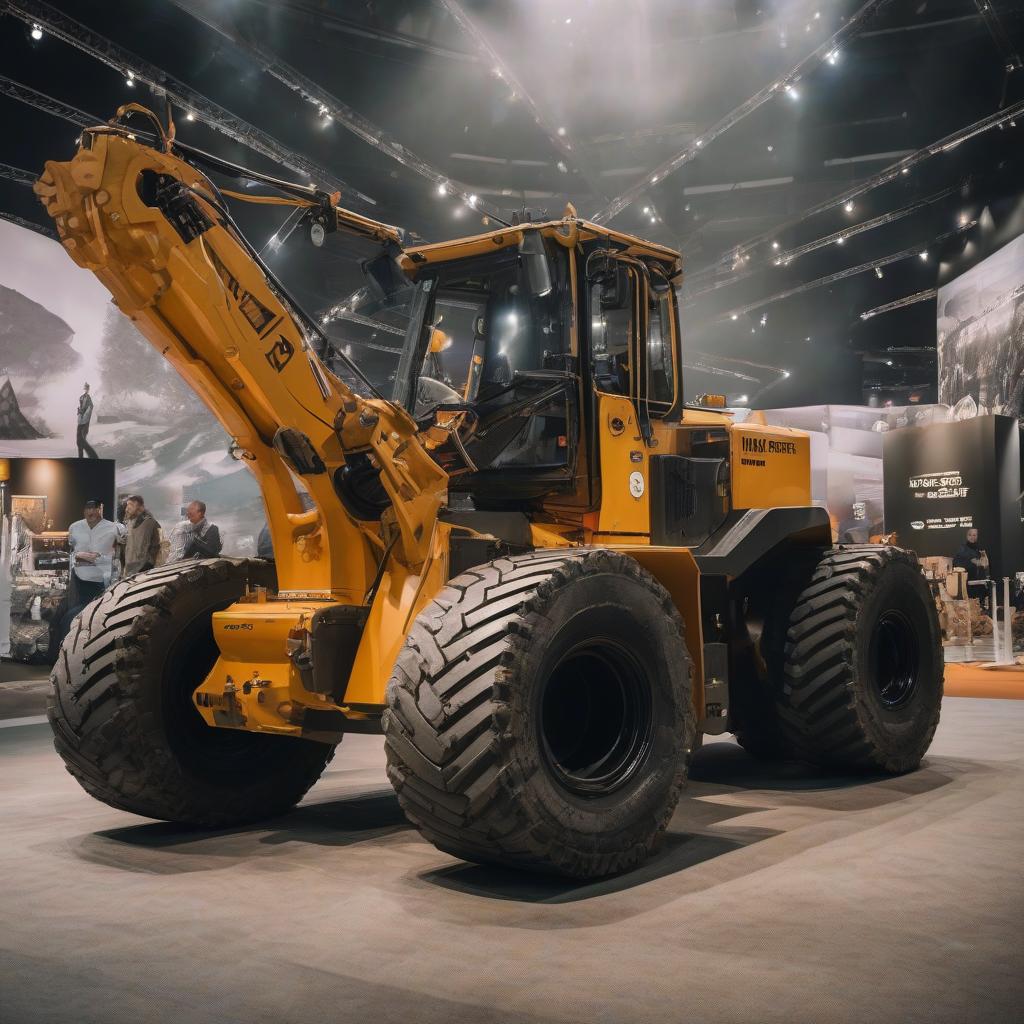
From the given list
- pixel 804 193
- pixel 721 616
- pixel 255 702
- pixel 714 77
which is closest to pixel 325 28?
pixel 714 77

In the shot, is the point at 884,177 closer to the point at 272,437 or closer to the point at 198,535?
the point at 198,535

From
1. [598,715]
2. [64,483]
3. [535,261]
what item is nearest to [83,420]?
[64,483]

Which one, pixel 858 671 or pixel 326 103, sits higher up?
pixel 326 103

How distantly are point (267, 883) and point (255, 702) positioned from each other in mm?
858

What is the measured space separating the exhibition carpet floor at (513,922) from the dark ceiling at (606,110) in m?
5.76

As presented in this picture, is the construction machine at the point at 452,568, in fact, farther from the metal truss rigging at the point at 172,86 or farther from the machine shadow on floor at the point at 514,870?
the metal truss rigging at the point at 172,86

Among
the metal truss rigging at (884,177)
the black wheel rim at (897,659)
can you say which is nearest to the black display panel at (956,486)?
the metal truss rigging at (884,177)

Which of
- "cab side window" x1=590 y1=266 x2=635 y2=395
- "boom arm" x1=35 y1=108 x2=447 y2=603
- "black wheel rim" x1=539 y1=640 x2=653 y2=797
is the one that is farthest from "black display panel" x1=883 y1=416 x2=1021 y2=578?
"boom arm" x1=35 y1=108 x2=447 y2=603

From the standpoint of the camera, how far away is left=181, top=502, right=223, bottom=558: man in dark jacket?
11.7 m

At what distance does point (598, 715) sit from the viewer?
5.44m

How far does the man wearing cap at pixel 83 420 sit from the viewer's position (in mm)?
13820

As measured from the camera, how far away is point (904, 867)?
5082 millimetres

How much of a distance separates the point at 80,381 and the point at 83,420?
50 centimetres

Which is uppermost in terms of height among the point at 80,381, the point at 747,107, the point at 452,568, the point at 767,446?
the point at 747,107
